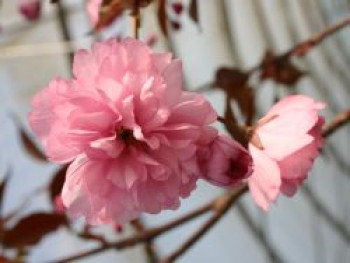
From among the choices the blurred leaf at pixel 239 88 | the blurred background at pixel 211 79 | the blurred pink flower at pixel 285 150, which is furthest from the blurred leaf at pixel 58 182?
the blurred background at pixel 211 79

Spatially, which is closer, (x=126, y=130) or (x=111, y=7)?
(x=126, y=130)

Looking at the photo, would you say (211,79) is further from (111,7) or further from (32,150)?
(111,7)

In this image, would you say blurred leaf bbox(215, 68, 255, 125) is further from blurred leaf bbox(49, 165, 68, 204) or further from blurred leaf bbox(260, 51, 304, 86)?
blurred leaf bbox(49, 165, 68, 204)

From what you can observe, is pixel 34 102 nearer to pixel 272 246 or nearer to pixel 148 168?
pixel 148 168

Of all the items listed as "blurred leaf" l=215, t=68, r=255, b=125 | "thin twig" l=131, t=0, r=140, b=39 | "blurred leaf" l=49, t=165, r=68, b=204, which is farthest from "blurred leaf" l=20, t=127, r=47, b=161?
"thin twig" l=131, t=0, r=140, b=39

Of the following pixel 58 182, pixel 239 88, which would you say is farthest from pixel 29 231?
pixel 239 88

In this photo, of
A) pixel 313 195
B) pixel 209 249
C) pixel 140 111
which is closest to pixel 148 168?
pixel 140 111

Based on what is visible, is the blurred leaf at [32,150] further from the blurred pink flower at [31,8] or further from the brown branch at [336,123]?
the brown branch at [336,123]
